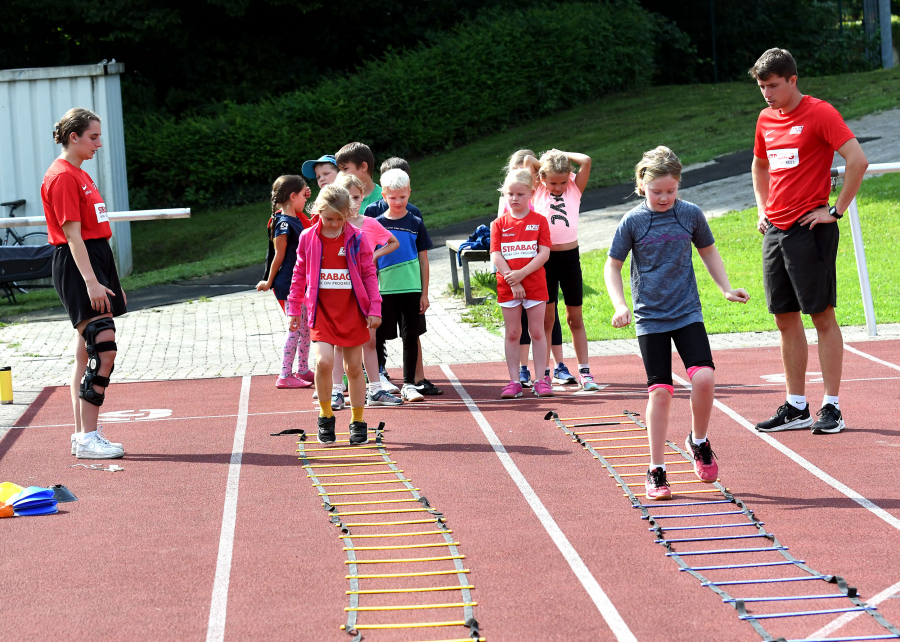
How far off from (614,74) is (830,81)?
6116mm

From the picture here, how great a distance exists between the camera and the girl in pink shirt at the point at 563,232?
8281 millimetres

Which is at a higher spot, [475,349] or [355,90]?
[355,90]

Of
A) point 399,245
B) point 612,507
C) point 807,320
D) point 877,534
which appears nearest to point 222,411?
point 399,245

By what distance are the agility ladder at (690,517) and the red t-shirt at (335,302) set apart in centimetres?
153

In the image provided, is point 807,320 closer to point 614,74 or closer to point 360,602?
point 360,602

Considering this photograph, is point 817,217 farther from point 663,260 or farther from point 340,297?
point 340,297

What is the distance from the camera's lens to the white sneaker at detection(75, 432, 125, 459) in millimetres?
6902

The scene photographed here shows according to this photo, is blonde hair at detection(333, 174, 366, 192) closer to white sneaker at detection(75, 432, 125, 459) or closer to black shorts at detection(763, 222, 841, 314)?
white sneaker at detection(75, 432, 125, 459)

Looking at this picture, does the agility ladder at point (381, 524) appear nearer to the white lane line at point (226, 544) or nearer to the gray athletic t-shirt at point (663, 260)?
the white lane line at point (226, 544)

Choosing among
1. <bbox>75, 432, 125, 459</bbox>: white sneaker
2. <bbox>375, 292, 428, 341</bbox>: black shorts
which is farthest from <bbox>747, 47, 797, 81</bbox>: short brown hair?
<bbox>75, 432, 125, 459</bbox>: white sneaker

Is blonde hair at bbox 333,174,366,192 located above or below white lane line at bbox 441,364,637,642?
above

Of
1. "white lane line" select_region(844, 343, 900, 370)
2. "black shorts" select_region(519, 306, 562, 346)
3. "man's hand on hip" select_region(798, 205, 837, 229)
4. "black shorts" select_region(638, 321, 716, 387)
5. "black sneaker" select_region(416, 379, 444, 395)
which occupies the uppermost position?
"man's hand on hip" select_region(798, 205, 837, 229)

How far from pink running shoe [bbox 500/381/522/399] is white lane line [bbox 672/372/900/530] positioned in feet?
4.74

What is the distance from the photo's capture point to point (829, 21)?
3716cm
